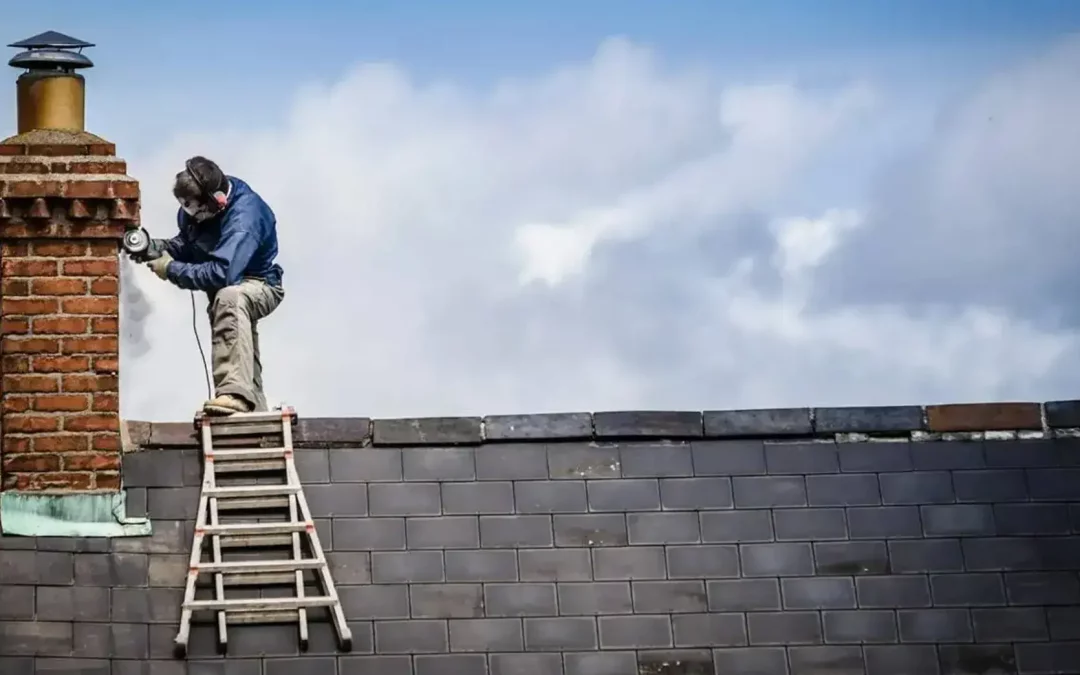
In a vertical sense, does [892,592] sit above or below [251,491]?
below

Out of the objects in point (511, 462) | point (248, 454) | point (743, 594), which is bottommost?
point (743, 594)

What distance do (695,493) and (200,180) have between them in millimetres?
3335

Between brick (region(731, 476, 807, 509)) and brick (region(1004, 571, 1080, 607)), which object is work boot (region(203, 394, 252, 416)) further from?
brick (region(1004, 571, 1080, 607))

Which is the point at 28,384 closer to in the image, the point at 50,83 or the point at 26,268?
the point at 26,268

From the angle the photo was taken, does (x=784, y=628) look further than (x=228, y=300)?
No

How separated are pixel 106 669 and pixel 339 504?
1.50 meters

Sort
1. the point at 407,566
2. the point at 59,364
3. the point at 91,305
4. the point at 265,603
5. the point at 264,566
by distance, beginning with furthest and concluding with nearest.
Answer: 1. the point at 91,305
2. the point at 59,364
3. the point at 407,566
4. the point at 264,566
5. the point at 265,603

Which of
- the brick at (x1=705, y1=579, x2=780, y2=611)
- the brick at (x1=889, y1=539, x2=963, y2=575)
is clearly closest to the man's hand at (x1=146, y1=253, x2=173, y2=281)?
the brick at (x1=705, y1=579, x2=780, y2=611)

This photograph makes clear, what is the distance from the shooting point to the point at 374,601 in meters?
9.49

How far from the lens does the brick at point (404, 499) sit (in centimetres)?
985

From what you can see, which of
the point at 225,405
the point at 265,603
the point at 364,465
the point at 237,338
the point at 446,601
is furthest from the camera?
the point at 237,338

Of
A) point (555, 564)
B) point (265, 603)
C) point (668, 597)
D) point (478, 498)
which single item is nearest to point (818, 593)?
point (668, 597)

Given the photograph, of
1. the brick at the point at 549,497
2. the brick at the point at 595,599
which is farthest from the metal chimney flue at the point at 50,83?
the brick at the point at 595,599

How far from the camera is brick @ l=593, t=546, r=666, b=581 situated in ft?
31.9
